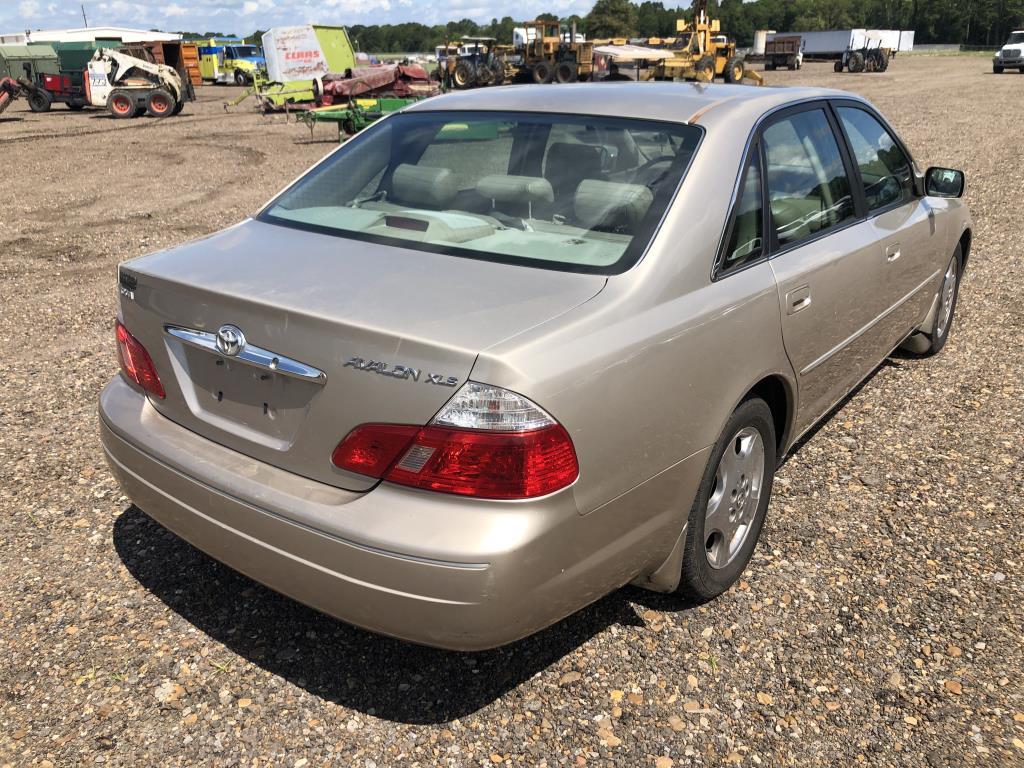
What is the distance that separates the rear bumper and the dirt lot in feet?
1.42

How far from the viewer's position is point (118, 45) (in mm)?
33844

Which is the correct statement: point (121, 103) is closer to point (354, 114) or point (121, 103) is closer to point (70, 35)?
point (354, 114)

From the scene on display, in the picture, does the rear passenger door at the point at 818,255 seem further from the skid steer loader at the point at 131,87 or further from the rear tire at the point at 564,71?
the rear tire at the point at 564,71

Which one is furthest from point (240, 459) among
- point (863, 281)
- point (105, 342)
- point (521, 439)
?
point (105, 342)

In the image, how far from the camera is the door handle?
3.00 m

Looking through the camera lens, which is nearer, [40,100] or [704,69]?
[40,100]

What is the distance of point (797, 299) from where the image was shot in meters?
3.07

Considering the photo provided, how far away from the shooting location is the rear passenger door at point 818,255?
3.09 meters

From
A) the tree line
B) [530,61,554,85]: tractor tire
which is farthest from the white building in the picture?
[530,61,554,85]: tractor tire

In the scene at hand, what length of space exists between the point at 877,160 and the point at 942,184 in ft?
1.85

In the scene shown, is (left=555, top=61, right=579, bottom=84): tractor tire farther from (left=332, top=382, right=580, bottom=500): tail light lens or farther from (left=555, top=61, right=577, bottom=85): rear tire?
(left=332, top=382, right=580, bottom=500): tail light lens

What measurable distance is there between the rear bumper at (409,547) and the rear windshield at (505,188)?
2.61 ft

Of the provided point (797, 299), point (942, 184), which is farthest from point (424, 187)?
point (942, 184)

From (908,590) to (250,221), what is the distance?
275 cm
